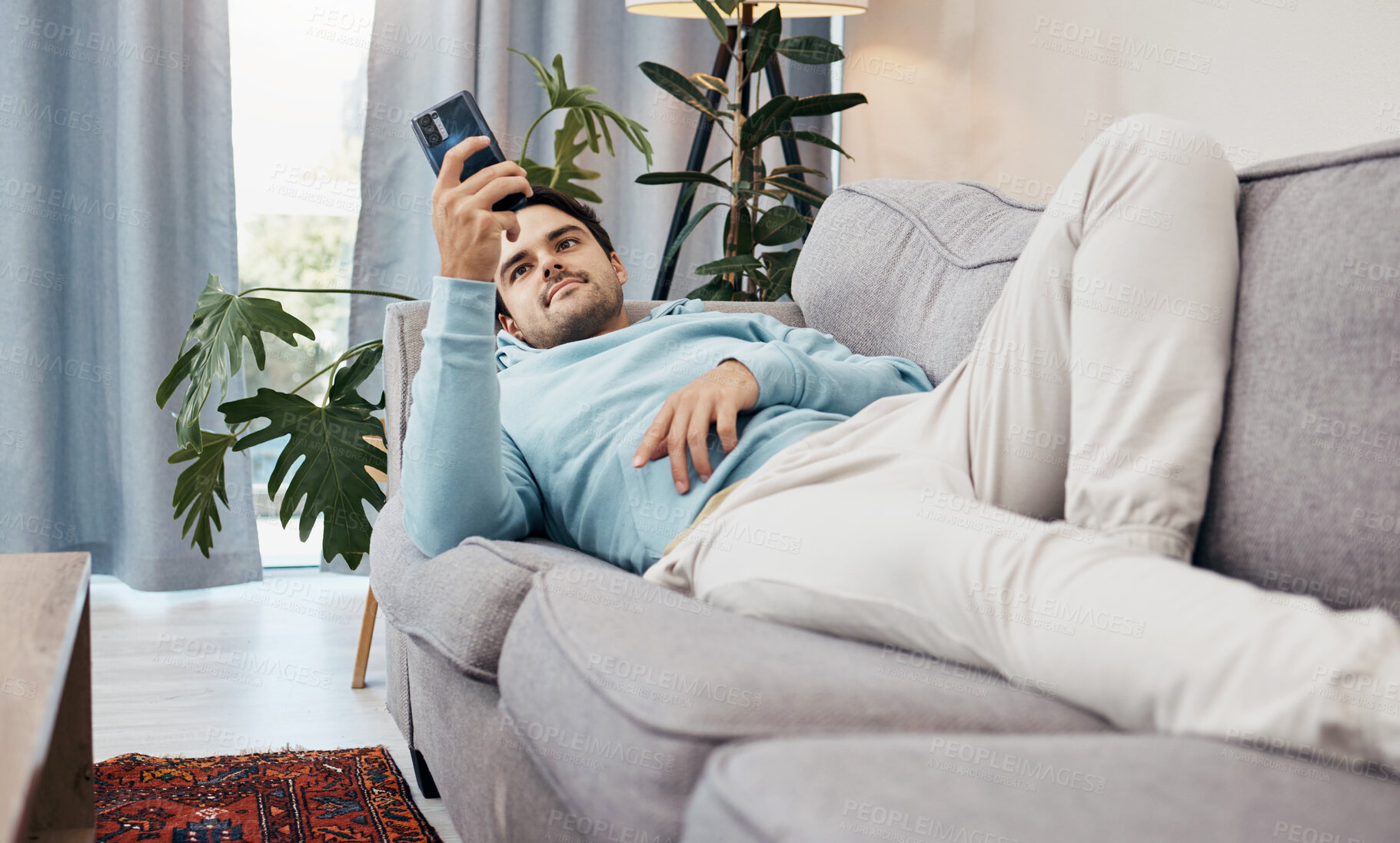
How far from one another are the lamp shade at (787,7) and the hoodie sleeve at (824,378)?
127 cm

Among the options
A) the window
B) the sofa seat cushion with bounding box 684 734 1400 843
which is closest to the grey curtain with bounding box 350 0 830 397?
the window

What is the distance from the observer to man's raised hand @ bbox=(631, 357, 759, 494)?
3.93 ft

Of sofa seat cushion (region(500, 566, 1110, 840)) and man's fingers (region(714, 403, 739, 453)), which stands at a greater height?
man's fingers (region(714, 403, 739, 453))

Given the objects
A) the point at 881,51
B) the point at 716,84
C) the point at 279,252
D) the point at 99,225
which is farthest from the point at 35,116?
Result: the point at 881,51

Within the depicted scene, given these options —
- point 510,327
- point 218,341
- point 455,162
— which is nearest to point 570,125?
point 510,327

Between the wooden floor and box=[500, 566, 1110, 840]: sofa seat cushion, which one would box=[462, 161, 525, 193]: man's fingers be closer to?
box=[500, 566, 1110, 840]: sofa seat cushion

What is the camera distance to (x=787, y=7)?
2494 millimetres

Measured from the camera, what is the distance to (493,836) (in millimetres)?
995

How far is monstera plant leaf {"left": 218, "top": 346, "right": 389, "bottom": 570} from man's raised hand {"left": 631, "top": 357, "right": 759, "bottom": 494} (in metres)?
0.81

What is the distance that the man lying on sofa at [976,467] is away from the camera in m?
0.62

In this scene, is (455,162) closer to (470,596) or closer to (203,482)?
(470,596)

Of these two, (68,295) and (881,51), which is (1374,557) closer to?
(881,51)

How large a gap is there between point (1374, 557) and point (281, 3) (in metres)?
2.66

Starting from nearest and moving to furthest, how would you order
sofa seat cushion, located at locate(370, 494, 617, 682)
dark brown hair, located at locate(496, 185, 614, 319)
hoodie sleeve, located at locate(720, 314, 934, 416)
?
sofa seat cushion, located at locate(370, 494, 617, 682), hoodie sleeve, located at locate(720, 314, 934, 416), dark brown hair, located at locate(496, 185, 614, 319)
